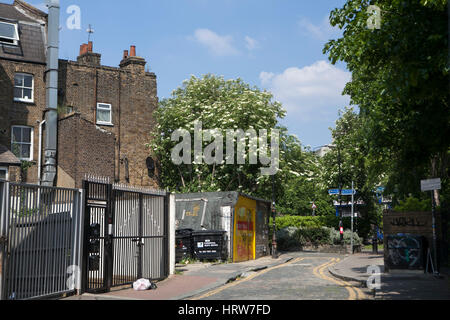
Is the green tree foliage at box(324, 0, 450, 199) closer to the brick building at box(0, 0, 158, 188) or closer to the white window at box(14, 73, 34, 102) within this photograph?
the brick building at box(0, 0, 158, 188)

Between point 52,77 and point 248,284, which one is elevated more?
point 52,77

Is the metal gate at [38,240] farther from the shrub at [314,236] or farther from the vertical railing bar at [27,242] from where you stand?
the shrub at [314,236]

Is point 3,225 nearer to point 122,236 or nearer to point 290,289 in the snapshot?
point 122,236

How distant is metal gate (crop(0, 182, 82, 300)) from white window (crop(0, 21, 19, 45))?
23.2m

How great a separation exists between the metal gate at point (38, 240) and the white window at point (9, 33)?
23204mm

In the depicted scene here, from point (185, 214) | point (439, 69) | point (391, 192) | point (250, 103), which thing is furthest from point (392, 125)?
point (250, 103)

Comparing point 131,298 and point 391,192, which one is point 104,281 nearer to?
point 131,298

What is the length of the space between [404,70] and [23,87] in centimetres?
2666

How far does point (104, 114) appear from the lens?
36.1 meters

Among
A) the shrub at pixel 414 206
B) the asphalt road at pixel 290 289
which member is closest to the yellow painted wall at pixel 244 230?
the asphalt road at pixel 290 289

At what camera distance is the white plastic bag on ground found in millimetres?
13469

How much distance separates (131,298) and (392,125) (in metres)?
10.2

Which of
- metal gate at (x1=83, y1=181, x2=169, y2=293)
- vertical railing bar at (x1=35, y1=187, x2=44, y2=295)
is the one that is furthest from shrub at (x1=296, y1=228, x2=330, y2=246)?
vertical railing bar at (x1=35, y1=187, x2=44, y2=295)

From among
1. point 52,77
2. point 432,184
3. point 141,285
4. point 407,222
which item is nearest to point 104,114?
point 52,77
